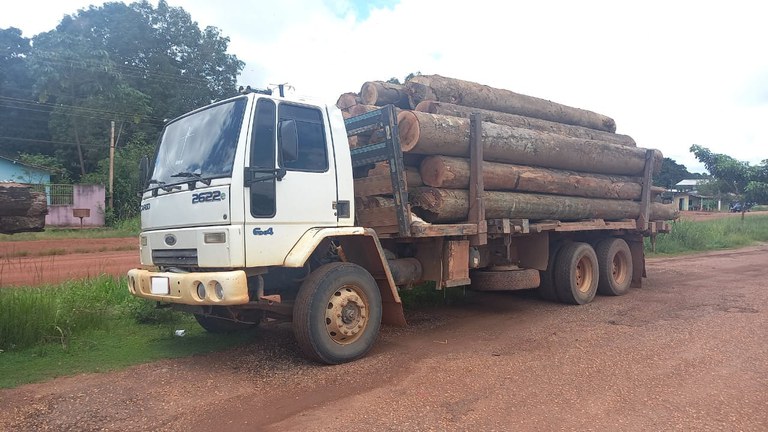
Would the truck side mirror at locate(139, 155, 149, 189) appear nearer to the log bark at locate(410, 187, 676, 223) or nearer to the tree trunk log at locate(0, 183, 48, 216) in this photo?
the tree trunk log at locate(0, 183, 48, 216)

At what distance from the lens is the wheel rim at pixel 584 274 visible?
881cm

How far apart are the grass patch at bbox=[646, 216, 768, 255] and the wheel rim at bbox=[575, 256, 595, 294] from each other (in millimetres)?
9439

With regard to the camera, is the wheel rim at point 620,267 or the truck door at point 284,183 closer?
the truck door at point 284,183

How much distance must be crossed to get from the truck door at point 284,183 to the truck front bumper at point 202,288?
26cm

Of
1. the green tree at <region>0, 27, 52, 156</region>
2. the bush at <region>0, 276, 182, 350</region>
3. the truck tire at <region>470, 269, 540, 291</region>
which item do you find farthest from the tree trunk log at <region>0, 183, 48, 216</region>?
the green tree at <region>0, 27, 52, 156</region>

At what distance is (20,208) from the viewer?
4.33 meters

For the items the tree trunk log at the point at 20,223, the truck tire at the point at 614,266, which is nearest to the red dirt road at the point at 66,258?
the tree trunk log at the point at 20,223

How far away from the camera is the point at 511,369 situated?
5004mm

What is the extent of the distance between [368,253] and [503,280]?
249cm

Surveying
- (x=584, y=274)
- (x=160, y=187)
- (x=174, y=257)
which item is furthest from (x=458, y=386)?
(x=584, y=274)

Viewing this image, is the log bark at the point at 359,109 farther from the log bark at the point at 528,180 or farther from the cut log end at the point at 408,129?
the log bark at the point at 528,180

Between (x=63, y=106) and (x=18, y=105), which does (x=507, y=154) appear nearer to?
(x=63, y=106)

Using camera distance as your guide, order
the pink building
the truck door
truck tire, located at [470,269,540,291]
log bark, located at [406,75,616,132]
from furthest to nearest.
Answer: the pink building
truck tire, located at [470,269,540,291]
log bark, located at [406,75,616,132]
the truck door

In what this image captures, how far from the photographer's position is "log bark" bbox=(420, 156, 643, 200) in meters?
6.43
